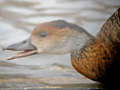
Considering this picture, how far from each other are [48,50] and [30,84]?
0.22 m

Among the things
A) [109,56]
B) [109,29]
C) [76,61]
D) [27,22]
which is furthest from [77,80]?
[27,22]

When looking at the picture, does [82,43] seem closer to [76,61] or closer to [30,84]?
[76,61]

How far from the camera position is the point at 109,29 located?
3.64ft

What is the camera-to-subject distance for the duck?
1087 millimetres

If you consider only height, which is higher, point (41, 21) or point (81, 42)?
point (41, 21)

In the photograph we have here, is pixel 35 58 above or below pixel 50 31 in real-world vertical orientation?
below

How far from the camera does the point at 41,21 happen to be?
3.78 ft

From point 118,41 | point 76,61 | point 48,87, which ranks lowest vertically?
point 48,87

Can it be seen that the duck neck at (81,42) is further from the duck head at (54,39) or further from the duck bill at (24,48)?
the duck bill at (24,48)

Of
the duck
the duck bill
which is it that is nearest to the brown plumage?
the duck

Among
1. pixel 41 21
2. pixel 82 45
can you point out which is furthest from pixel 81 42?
pixel 41 21

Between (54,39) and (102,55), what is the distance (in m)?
0.27

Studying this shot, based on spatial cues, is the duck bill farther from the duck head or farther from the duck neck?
the duck neck

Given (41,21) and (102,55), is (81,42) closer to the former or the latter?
(102,55)
